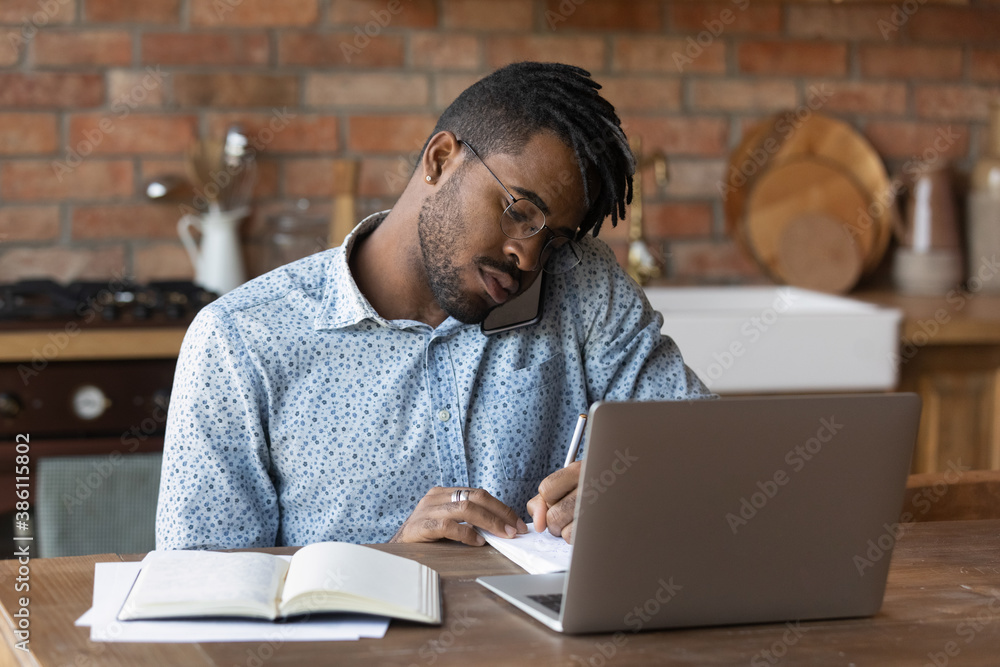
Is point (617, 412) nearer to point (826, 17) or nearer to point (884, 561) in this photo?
point (884, 561)

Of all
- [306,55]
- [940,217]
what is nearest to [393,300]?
[306,55]

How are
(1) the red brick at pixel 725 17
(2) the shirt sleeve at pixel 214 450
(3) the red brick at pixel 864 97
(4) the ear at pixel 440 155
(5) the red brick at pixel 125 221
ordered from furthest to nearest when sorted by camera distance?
(3) the red brick at pixel 864 97, (1) the red brick at pixel 725 17, (5) the red brick at pixel 125 221, (4) the ear at pixel 440 155, (2) the shirt sleeve at pixel 214 450

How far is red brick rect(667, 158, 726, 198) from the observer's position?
8.65 feet

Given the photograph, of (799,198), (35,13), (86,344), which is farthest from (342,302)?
(799,198)

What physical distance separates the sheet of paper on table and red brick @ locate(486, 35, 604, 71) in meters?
1.62

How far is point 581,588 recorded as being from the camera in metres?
0.82

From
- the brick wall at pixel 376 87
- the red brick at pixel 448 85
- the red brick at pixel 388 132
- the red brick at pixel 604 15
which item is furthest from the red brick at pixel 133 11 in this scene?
the red brick at pixel 604 15

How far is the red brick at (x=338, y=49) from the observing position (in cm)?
242

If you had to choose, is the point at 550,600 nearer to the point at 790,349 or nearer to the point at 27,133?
the point at 790,349

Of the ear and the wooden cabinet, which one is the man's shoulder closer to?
the ear

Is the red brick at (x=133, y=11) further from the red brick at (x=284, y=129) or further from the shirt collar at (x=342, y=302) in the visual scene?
the shirt collar at (x=342, y=302)

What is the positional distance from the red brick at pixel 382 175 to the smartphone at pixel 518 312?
111 cm

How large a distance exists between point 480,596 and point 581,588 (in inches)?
5.4

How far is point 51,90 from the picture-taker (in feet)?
7.61
